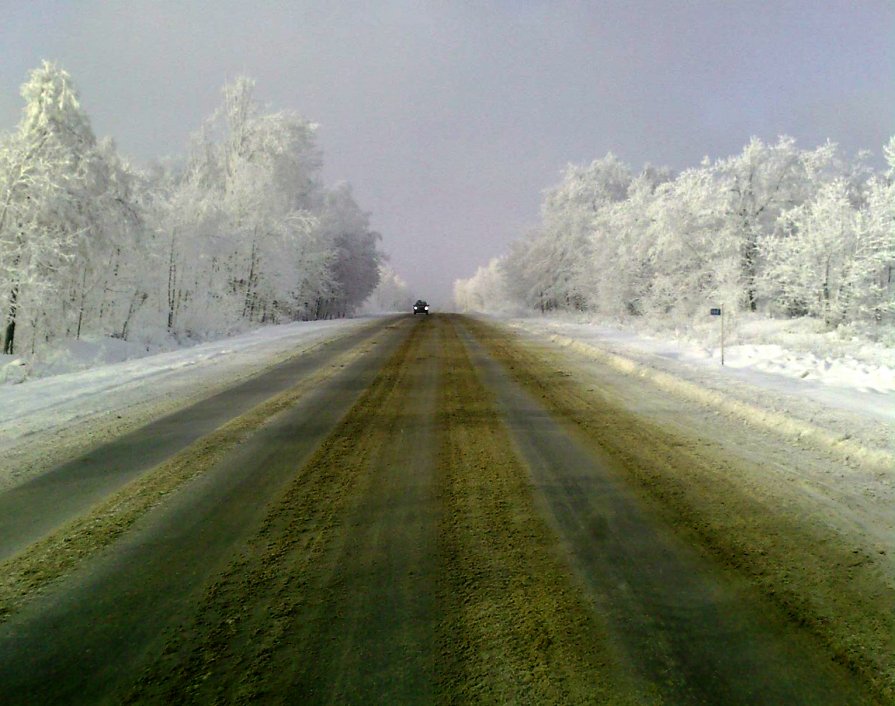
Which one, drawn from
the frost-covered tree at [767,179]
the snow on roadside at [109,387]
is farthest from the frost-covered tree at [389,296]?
the snow on roadside at [109,387]

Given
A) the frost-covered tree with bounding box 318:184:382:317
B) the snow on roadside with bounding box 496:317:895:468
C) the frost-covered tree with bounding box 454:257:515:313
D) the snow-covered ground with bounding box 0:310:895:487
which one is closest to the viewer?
the snow on roadside with bounding box 496:317:895:468

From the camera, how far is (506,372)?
10422mm

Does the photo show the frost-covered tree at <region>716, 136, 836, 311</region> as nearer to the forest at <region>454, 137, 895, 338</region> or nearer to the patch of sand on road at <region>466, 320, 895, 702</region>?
the forest at <region>454, 137, 895, 338</region>

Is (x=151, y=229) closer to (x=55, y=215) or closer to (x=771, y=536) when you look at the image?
(x=55, y=215)

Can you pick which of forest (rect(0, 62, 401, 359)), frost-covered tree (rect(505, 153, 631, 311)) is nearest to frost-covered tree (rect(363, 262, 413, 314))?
frost-covered tree (rect(505, 153, 631, 311))

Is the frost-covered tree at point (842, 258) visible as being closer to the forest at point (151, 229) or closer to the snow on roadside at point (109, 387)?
the snow on roadside at point (109, 387)

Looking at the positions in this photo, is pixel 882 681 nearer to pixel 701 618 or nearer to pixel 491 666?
pixel 701 618

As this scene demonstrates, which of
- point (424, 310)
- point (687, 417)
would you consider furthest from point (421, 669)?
point (424, 310)

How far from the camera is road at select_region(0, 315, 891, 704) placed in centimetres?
192

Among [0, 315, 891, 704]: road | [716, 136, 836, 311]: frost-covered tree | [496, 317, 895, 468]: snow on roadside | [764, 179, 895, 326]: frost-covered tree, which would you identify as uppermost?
[716, 136, 836, 311]: frost-covered tree

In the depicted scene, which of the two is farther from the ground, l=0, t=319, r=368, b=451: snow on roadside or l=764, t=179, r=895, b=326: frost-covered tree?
l=764, t=179, r=895, b=326: frost-covered tree

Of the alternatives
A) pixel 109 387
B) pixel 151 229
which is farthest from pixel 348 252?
pixel 109 387

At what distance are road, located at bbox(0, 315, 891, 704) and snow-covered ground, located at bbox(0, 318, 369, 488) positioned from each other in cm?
93

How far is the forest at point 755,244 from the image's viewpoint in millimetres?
18500
